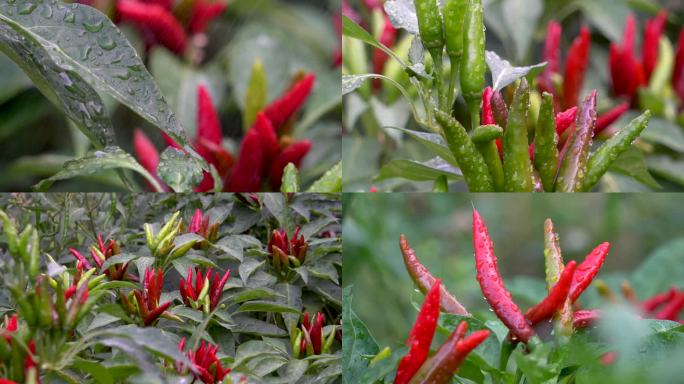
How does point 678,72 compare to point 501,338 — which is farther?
point 678,72

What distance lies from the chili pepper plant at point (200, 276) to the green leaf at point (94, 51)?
0.12 m

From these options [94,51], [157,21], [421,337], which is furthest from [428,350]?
[157,21]

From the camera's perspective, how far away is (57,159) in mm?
1137

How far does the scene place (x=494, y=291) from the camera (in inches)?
24.4

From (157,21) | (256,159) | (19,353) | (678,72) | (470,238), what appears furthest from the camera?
(470,238)

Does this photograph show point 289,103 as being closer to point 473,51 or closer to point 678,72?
point 473,51

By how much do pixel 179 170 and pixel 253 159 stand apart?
180 mm

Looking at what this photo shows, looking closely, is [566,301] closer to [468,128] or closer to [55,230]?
[468,128]

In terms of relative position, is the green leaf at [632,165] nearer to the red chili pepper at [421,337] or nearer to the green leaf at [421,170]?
the green leaf at [421,170]

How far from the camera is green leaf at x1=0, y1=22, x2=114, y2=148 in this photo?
70 centimetres

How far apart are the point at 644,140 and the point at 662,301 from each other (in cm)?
30

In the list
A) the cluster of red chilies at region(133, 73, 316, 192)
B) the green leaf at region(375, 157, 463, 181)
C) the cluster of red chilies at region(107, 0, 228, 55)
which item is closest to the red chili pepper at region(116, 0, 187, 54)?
the cluster of red chilies at region(107, 0, 228, 55)

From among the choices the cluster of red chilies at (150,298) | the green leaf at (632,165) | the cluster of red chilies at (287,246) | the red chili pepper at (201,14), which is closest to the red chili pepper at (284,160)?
the cluster of red chilies at (287,246)

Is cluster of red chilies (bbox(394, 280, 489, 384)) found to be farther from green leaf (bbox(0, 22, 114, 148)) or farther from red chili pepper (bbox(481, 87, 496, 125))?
green leaf (bbox(0, 22, 114, 148))
